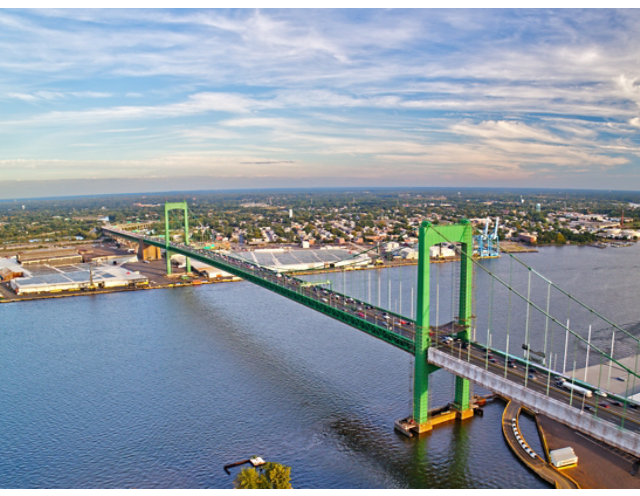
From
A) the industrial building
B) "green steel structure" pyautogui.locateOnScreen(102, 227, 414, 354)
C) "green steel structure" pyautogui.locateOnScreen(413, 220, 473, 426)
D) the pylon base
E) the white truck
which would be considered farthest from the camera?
the industrial building

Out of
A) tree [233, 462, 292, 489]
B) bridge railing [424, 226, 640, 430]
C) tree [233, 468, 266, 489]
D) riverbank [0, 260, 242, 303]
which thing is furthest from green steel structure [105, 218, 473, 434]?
riverbank [0, 260, 242, 303]

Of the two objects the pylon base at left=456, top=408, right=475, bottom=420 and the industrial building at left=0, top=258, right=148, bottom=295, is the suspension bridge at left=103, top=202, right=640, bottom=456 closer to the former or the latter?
the pylon base at left=456, top=408, right=475, bottom=420

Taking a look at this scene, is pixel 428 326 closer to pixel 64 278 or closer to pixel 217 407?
pixel 217 407

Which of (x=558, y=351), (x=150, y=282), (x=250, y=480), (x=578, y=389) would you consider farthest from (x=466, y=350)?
(x=150, y=282)

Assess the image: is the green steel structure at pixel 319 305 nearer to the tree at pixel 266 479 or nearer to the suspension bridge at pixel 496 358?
the suspension bridge at pixel 496 358

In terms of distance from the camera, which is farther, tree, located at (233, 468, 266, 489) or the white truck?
the white truck
